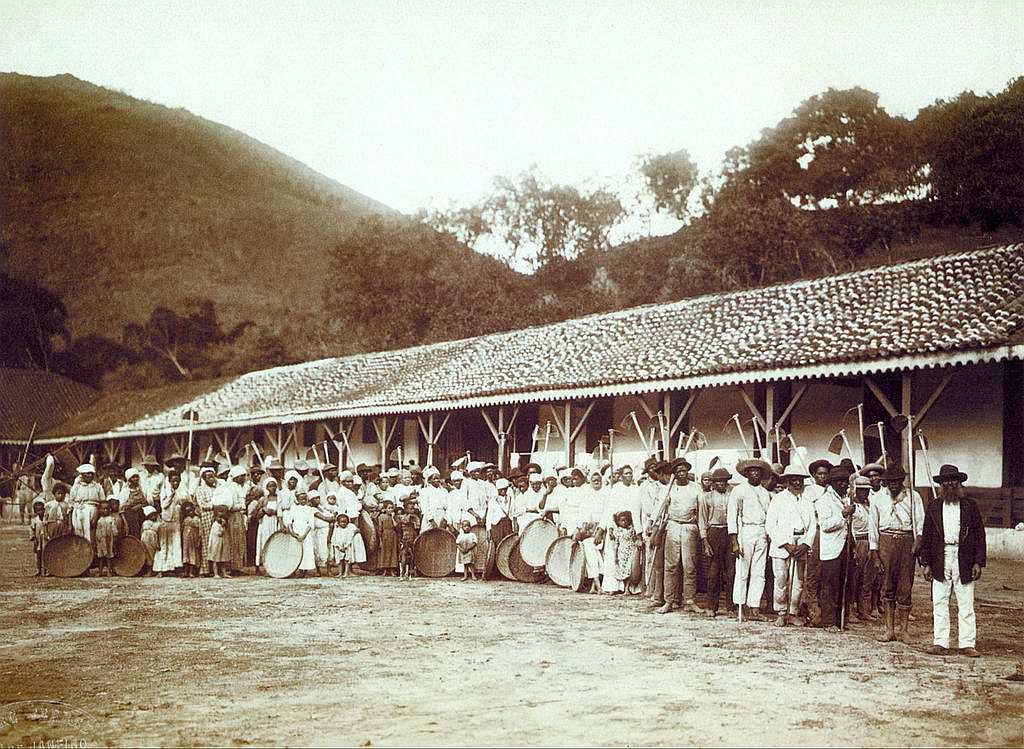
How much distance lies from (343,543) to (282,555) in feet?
2.90

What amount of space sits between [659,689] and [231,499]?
9305 mm

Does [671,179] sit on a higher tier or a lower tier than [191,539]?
higher

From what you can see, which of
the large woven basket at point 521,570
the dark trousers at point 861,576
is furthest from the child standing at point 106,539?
the dark trousers at point 861,576

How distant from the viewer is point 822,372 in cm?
1424

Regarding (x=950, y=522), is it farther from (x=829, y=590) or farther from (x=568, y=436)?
(x=568, y=436)

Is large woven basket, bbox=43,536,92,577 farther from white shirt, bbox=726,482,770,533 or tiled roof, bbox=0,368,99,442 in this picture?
tiled roof, bbox=0,368,99,442

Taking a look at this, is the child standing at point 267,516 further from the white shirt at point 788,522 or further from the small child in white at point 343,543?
the white shirt at point 788,522

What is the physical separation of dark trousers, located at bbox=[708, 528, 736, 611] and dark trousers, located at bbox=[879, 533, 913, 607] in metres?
1.83

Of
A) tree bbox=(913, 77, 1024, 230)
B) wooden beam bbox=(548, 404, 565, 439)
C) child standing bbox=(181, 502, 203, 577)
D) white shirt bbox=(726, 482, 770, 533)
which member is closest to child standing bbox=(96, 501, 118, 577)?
child standing bbox=(181, 502, 203, 577)

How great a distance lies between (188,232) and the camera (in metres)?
80.4

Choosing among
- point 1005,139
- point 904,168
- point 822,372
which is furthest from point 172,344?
point 822,372

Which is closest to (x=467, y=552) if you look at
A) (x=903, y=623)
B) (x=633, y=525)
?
(x=633, y=525)

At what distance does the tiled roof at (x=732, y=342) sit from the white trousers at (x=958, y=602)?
5.73m

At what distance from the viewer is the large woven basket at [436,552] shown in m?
14.3
